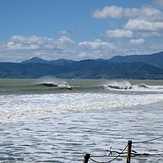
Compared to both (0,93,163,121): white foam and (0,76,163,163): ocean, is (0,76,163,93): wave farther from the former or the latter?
(0,76,163,163): ocean

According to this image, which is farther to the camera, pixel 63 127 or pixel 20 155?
pixel 63 127


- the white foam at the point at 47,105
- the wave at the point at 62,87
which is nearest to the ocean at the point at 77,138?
the white foam at the point at 47,105

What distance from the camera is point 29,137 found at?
1404 centimetres

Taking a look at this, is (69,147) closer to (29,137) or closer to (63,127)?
(29,137)

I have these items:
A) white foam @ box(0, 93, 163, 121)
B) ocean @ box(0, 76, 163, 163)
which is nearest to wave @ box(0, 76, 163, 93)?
white foam @ box(0, 93, 163, 121)

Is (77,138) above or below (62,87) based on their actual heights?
below

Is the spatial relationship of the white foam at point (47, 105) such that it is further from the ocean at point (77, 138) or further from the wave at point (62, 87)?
the wave at point (62, 87)

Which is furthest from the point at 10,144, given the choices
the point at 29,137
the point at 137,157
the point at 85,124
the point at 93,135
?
the point at 85,124

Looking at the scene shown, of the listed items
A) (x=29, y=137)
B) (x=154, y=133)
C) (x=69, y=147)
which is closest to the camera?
(x=69, y=147)

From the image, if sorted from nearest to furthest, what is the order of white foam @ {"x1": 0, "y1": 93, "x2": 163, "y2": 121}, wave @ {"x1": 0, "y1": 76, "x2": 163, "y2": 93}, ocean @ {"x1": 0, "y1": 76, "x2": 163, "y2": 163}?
ocean @ {"x1": 0, "y1": 76, "x2": 163, "y2": 163} → white foam @ {"x1": 0, "y1": 93, "x2": 163, "y2": 121} → wave @ {"x1": 0, "y1": 76, "x2": 163, "y2": 93}

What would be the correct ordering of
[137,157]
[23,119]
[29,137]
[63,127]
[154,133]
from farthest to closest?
[23,119] < [63,127] < [154,133] < [29,137] < [137,157]

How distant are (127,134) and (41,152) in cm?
466

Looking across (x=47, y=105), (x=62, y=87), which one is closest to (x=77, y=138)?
(x=47, y=105)

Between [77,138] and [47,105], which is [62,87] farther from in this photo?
[77,138]
